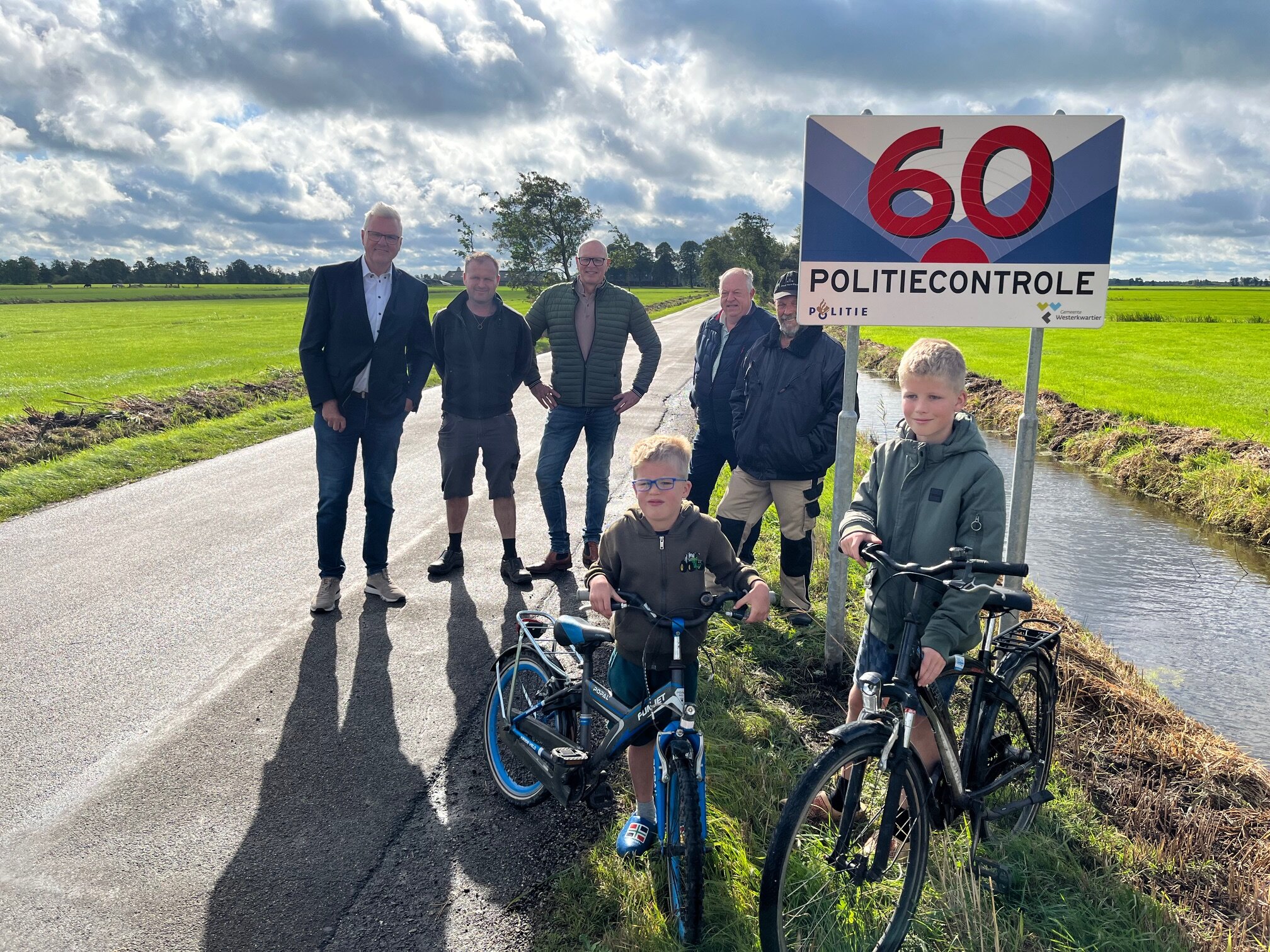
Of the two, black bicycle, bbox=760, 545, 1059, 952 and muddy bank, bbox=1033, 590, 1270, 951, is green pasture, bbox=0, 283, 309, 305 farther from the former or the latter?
black bicycle, bbox=760, 545, 1059, 952

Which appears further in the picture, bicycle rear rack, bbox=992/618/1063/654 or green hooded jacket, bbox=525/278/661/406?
green hooded jacket, bbox=525/278/661/406

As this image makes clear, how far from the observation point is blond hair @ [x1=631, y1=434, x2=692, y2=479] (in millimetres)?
2777

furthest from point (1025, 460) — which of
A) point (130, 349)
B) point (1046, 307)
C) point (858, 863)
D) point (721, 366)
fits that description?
point (130, 349)

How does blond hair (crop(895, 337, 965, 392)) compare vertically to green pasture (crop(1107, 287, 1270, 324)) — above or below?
below

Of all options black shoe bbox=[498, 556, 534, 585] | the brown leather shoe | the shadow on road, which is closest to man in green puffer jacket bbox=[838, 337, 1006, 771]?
the shadow on road

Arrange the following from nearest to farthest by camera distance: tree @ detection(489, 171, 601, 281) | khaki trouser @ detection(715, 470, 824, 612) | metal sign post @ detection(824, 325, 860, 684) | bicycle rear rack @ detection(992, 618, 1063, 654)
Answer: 1. bicycle rear rack @ detection(992, 618, 1063, 654)
2. metal sign post @ detection(824, 325, 860, 684)
3. khaki trouser @ detection(715, 470, 824, 612)
4. tree @ detection(489, 171, 601, 281)

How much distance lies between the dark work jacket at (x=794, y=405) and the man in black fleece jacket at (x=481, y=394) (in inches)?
71.0

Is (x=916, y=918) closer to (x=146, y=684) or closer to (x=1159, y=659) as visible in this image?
(x=146, y=684)

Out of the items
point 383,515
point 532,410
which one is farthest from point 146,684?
point 532,410

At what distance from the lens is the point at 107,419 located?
1197 centimetres

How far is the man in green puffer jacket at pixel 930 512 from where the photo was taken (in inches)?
104

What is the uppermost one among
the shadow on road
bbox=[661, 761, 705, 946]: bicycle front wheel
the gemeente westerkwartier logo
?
the gemeente westerkwartier logo

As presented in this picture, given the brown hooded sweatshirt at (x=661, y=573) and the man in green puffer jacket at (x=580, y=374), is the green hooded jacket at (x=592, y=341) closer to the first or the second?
the man in green puffer jacket at (x=580, y=374)

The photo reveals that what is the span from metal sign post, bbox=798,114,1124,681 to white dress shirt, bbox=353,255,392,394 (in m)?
2.87
